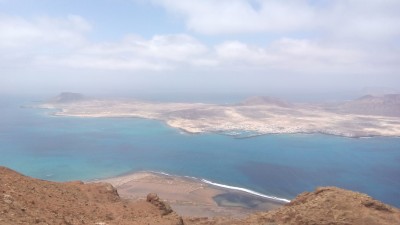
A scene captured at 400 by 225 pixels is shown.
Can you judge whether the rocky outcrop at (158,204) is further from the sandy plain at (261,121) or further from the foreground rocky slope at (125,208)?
the sandy plain at (261,121)

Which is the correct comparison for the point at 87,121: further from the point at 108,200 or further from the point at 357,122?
the point at 108,200

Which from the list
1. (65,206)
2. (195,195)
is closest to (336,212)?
(65,206)

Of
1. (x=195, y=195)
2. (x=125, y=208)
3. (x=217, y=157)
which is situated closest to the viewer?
(x=125, y=208)

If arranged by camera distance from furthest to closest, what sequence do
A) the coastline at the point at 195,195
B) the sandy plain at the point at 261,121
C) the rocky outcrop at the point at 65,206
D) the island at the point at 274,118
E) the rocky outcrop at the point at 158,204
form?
the island at the point at 274,118 → the sandy plain at the point at 261,121 → the coastline at the point at 195,195 → the rocky outcrop at the point at 158,204 → the rocky outcrop at the point at 65,206

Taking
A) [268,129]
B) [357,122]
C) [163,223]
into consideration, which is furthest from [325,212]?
[357,122]

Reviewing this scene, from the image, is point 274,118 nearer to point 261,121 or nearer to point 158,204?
point 261,121

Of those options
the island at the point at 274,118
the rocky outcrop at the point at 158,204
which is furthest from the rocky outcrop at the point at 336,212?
the island at the point at 274,118
